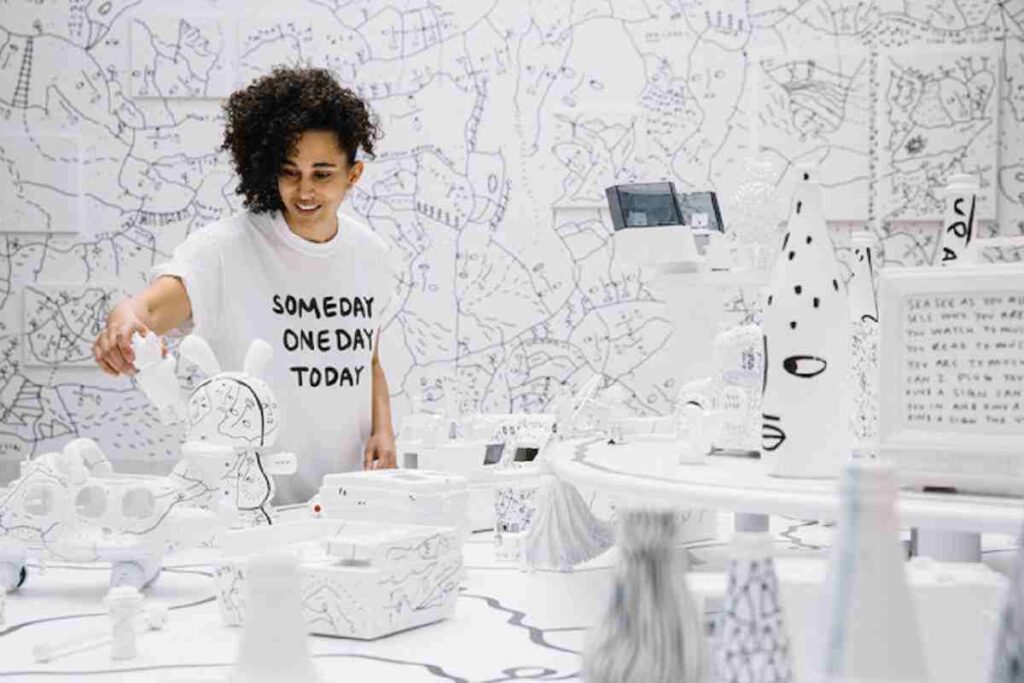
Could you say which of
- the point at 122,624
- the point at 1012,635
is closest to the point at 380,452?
the point at 122,624

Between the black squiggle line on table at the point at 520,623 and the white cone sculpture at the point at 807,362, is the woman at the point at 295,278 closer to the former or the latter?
the black squiggle line on table at the point at 520,623

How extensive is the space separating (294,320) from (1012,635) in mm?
1529

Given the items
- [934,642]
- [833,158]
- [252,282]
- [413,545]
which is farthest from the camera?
[833,158]

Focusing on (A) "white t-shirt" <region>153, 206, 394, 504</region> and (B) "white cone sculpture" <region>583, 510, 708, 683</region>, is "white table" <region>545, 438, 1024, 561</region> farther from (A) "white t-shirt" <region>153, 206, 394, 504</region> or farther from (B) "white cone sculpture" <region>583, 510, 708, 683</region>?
(A) "white t-shirt" <region>153, 206, 394, 504</region>

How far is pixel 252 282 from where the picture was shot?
2.03 metres

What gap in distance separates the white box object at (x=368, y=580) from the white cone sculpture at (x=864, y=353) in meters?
0.47

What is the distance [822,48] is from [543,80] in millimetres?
784

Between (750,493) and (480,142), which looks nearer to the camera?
(750,493)

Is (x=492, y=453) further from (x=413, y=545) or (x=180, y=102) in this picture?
(x=180, y=102)

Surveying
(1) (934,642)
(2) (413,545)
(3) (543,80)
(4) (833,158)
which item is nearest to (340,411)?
(2) (413,545)

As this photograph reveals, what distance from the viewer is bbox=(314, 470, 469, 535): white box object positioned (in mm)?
1418

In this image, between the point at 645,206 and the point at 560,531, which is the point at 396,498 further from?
the point at 645,206

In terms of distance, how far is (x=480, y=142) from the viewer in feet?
11.6

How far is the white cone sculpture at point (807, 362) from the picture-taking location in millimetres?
1219
